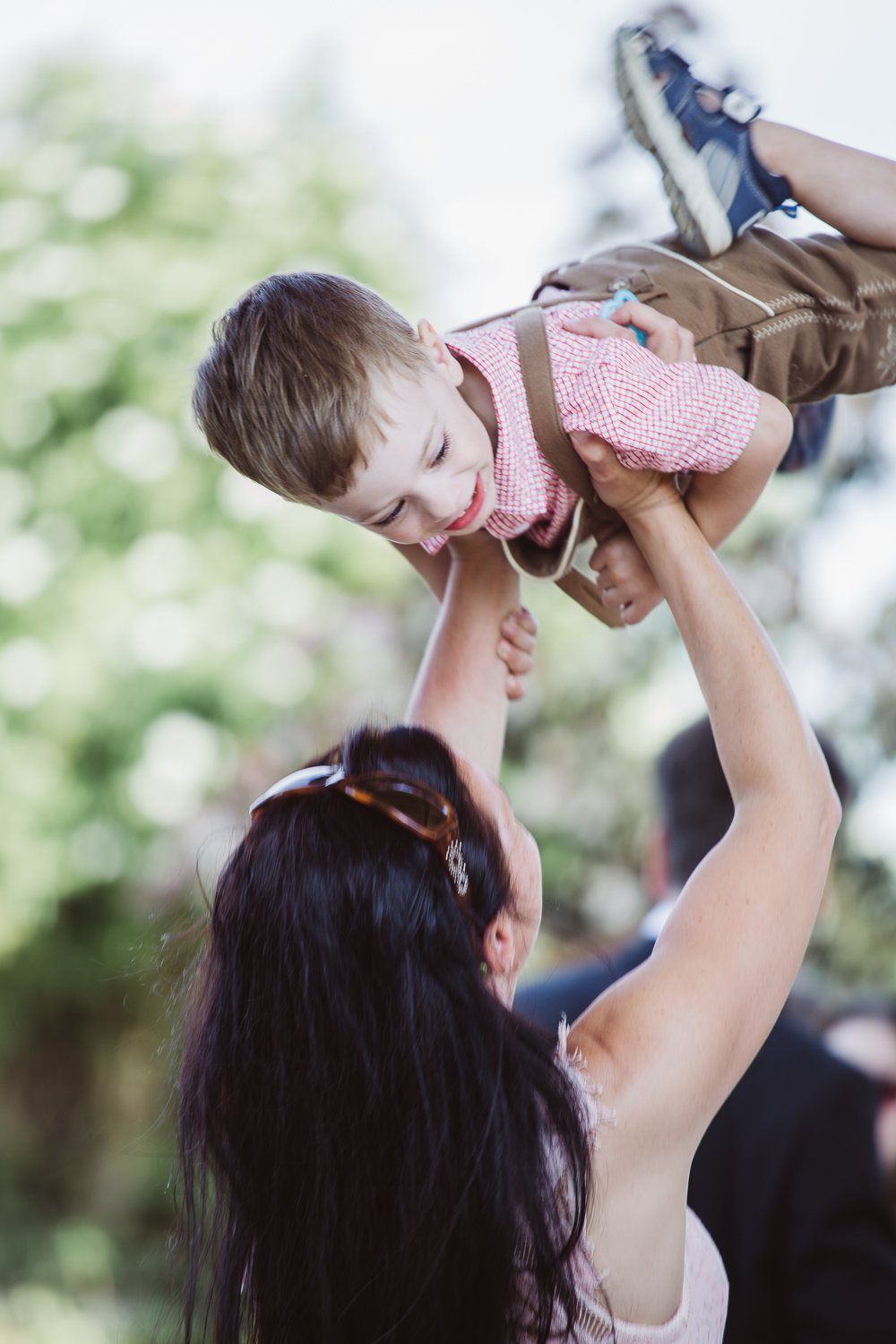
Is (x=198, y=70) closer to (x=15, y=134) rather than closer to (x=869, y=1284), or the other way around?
(x=15, y=134)

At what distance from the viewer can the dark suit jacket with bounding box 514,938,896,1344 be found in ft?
5.48

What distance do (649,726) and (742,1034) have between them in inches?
114

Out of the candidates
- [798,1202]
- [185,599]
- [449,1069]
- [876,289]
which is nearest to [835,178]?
[876,289]

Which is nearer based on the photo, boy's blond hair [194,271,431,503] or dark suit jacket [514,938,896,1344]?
boy's blond hair [194,271,431,503]

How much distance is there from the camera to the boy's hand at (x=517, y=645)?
148 cm

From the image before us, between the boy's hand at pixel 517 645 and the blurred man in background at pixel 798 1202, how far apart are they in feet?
1.63

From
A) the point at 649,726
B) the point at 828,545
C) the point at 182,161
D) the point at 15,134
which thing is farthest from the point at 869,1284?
the point at 15,134

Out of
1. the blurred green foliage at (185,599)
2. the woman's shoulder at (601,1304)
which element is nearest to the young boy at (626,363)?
the woman's shoulder at (601,1304)

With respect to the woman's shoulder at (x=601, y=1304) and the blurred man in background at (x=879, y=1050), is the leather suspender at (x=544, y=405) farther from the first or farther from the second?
the blurred man in background at (x=879, y=1050)

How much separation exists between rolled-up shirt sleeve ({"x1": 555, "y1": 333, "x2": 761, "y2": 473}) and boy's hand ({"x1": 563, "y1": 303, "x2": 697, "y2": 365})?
36 mm

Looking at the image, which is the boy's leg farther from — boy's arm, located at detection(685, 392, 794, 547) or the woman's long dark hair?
the woman's long dark hair

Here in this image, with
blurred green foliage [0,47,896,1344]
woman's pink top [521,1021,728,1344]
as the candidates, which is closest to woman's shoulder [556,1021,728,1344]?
woman's pink top [521,1021,728,1344]

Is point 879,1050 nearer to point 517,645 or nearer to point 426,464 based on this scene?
point 517,645

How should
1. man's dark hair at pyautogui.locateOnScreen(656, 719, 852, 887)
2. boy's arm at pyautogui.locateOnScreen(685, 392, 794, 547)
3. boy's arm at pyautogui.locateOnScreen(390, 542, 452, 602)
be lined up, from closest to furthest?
boy's arm at pyautogui.locateOnScreen(685, 392, 794, 547) → boy's arm at pyautogui.locateOnScreen(390, 542, 452, 602) → man's dark hair at pyautogui.locateOnScreen(656, 719, 852, 887)
